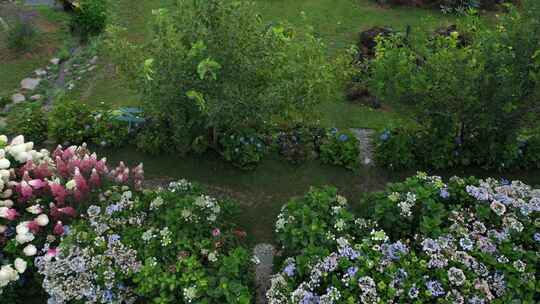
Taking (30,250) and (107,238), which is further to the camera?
(107,238)

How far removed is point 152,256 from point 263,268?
130cm

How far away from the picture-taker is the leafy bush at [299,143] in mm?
6934

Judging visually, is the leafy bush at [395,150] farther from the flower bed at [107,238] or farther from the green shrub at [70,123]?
the green shrub at [70,123]

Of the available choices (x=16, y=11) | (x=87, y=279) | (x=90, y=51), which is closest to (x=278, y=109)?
(x=87, y=279)

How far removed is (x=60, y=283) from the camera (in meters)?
4.87

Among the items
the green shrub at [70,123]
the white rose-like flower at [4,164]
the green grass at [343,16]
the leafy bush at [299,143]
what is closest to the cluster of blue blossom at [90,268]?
the white rose-like flower at [4,164]

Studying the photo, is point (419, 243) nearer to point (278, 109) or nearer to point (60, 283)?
point (278, 109)

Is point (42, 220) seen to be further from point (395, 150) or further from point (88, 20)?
point (88, 20)

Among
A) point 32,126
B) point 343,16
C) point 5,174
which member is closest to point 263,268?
point 5,174

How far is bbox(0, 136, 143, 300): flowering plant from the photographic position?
5.11 meters

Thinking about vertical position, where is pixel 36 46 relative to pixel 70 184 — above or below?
A: above

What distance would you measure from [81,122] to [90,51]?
2452mm

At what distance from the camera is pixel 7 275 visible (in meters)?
4.83

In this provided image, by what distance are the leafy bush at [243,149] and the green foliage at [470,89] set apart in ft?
5.48
